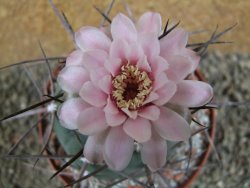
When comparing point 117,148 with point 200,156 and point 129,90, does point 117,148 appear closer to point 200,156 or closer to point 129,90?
point 129,90

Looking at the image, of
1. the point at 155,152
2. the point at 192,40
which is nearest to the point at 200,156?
the point at 192,40

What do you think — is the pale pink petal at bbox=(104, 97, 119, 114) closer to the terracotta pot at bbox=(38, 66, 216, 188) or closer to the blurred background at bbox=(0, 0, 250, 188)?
the terracotta pot at bbox=(38, 66, 216, 188)

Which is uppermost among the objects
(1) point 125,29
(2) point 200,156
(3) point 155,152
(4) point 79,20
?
(1) point 125,29

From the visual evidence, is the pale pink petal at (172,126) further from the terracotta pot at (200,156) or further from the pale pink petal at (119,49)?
the terracotta pot at (200,156)

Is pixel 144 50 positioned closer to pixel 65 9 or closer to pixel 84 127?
pixel 84 127

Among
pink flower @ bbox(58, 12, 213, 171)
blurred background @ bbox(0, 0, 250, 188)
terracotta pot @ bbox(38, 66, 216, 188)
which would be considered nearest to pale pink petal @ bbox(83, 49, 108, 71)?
pink flower @ bbox(58, 12, 213, 171)
